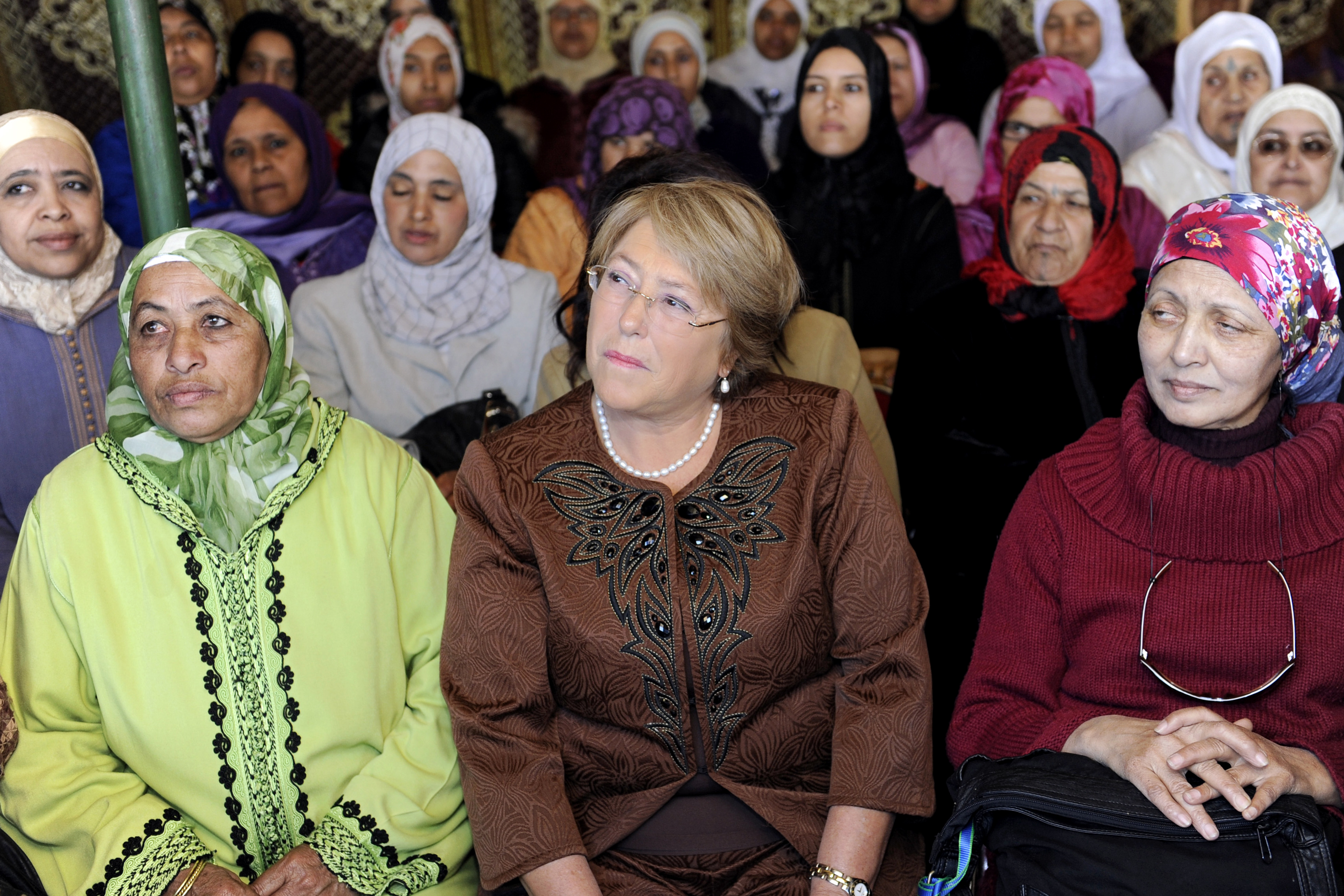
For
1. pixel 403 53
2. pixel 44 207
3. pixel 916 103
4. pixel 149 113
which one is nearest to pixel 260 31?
pixel 403 53

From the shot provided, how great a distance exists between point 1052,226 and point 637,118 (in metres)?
1.39

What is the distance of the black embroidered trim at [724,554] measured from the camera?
1.98 meters

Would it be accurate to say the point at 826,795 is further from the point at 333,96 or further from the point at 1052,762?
the point at 333,96

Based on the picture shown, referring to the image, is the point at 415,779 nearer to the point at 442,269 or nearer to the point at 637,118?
the point at 442,269

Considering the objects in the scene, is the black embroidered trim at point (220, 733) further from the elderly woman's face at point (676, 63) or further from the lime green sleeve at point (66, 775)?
the elderly woman's face at point (676, 63)

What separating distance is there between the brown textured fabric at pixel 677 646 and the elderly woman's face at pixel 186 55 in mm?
3042

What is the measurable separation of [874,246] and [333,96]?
3.45m

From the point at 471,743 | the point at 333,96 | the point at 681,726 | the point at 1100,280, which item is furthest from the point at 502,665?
the point at 333,96

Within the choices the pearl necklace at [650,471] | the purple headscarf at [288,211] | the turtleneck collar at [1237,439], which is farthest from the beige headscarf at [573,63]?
the turtleneck collar at [1237,439]

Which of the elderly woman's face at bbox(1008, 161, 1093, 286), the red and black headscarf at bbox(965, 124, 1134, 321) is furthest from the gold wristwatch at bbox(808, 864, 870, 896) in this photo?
the elderly woman's face at bbox(1008, 161, 1093, 286)

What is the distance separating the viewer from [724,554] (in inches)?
79.2

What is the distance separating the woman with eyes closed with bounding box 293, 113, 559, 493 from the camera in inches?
134

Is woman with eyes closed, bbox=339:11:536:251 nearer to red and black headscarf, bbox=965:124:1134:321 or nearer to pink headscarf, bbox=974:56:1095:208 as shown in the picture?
pink headscarf, bbox=974:56:1095:208

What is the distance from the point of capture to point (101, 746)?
2.05m
